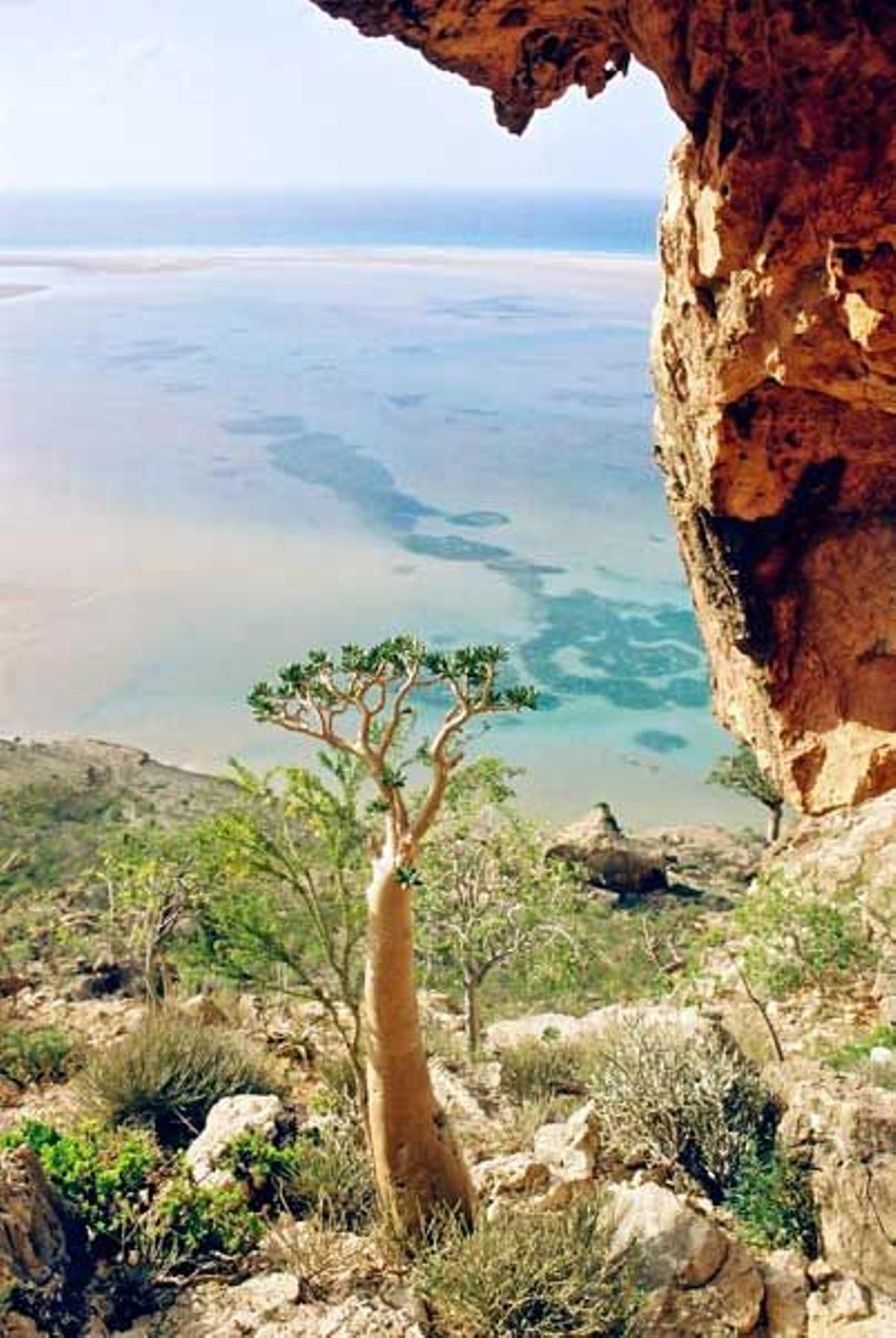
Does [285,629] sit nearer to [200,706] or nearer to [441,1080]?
[200,706]

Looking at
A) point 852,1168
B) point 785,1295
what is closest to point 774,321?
point 852,1168

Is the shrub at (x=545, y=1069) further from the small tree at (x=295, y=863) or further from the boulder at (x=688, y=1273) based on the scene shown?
the boulder at (x=688, y=1273)

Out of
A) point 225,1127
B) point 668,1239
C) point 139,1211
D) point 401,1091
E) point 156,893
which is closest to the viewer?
point 668,1239

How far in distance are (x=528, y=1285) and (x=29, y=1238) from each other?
3.30 meters

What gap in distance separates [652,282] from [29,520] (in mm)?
152729

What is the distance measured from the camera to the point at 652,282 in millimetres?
193875

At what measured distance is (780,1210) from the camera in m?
8.12

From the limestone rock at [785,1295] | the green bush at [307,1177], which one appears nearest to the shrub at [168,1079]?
the green bush at [307,1177]

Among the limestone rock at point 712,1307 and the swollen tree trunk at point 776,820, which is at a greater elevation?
the limestone rock at point 712,1307

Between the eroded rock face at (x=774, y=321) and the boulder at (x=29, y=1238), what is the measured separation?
1038 cm

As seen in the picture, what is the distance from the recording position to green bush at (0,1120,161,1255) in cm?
783

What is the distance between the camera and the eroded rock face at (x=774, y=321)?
1023 centimetres

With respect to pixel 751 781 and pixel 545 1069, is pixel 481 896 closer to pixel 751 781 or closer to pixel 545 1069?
pixel 545 1069

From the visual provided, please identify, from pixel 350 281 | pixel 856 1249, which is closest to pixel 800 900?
pixel 856 1249
